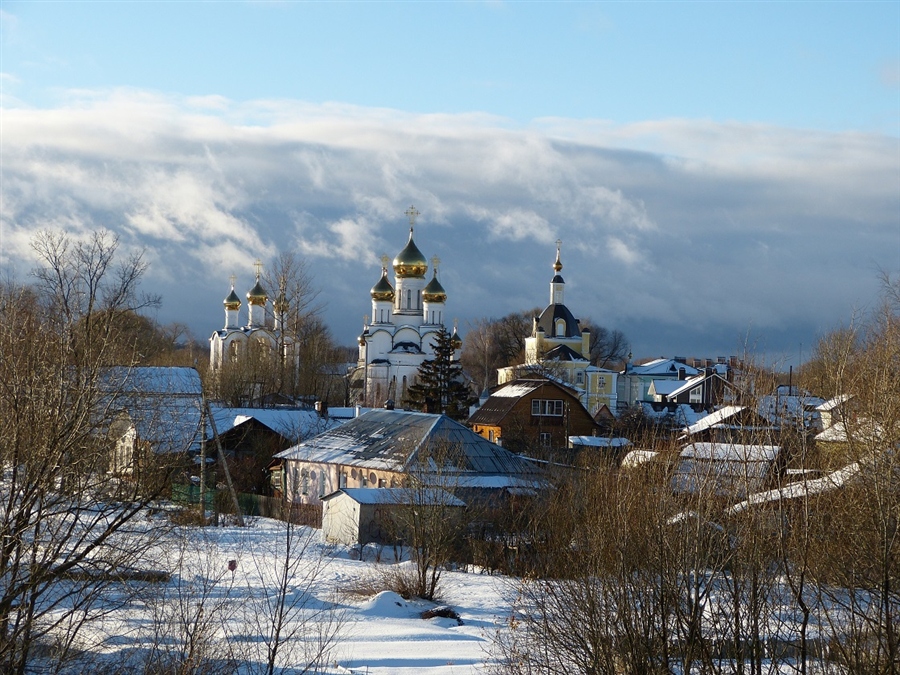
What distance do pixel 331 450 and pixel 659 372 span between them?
222ft

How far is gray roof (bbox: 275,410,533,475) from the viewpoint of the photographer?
29.5 meters

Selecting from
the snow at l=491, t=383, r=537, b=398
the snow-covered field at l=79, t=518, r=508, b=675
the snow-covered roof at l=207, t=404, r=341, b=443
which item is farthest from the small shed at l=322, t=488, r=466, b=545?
the snow at l=491, t=383, r=537, b=398

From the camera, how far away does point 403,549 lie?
86.8ft

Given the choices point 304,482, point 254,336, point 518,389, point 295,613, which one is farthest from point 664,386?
point 295,613

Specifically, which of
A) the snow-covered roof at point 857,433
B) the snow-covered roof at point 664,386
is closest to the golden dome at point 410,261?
the snow-covered roof at point 664,386

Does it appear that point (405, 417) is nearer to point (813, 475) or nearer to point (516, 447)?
point (516, 447)

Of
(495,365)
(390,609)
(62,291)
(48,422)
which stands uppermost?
(495,365)

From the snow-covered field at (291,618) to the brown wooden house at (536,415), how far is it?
16.9m

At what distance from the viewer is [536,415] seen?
44.5m

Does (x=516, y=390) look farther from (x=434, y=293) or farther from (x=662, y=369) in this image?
(x=662, y=369)

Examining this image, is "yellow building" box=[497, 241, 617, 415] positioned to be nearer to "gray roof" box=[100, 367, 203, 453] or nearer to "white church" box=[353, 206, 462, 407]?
"white church" box=[353, 206, 462, 407]

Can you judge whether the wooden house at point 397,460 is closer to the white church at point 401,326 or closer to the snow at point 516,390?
the snow at point 516,390

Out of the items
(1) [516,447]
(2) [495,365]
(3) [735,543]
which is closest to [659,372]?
(2) [495,365]

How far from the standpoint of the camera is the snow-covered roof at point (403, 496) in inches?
909
